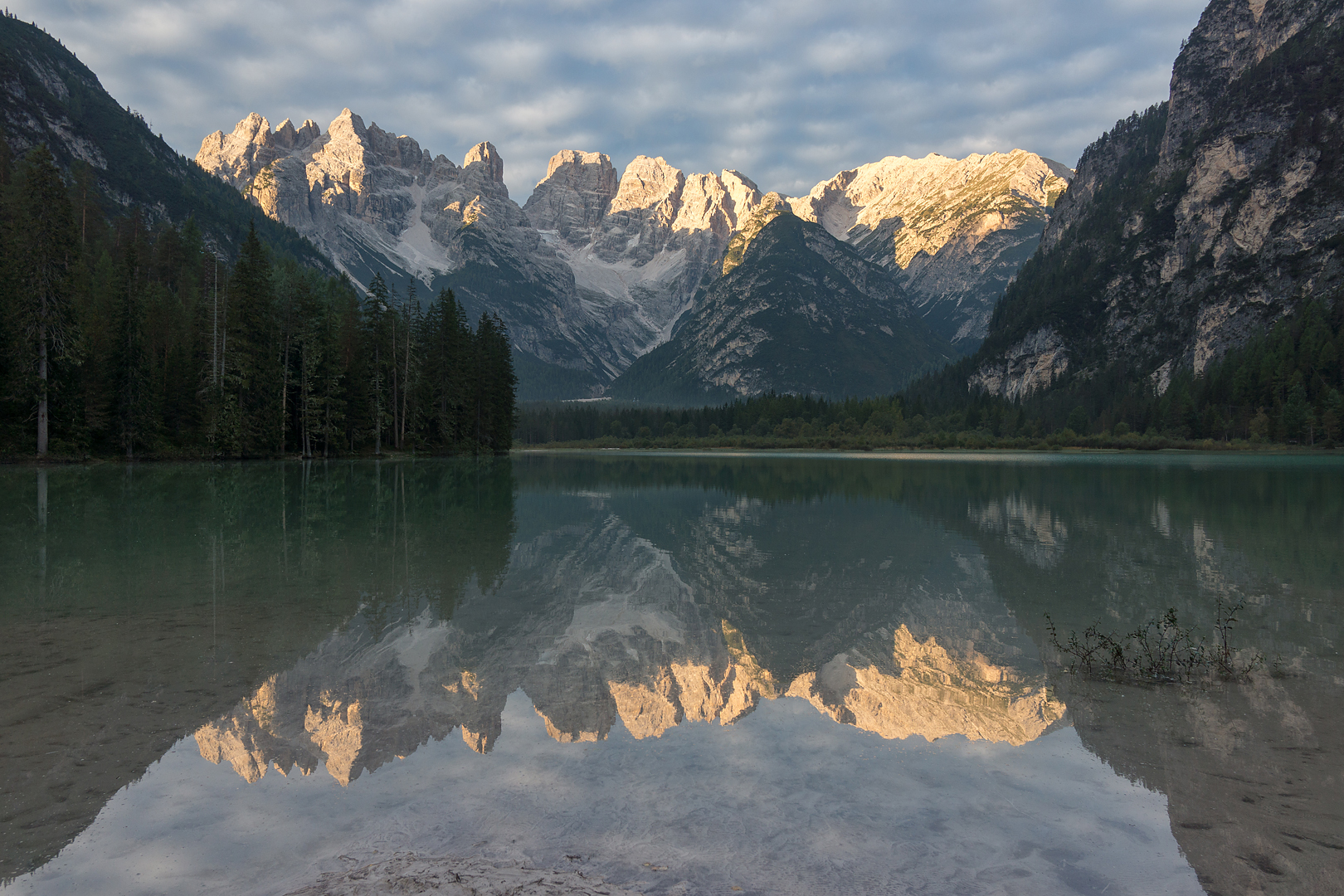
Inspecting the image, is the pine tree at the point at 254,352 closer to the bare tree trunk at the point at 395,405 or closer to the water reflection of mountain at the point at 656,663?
the bare tree trunk at the point at 395,405

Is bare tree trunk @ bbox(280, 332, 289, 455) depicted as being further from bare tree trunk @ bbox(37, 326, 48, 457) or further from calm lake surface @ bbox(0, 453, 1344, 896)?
calm lake surface @ bbox(0, 453, 1344, 896)

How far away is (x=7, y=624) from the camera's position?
505 inches

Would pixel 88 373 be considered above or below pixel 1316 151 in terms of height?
below

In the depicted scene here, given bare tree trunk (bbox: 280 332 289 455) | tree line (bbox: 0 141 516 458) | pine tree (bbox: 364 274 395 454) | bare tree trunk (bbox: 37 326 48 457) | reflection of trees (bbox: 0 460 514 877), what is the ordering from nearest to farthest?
reflection of trees (bbox: 0 460 514 877)
bare tree trunk (bbox: 37 326 48 457)
tree line (bbox: 0 141 516 458)
bare tree trunk (bbox: 280 332 289 455)
pine tree (bbox: 364 274 395 454)

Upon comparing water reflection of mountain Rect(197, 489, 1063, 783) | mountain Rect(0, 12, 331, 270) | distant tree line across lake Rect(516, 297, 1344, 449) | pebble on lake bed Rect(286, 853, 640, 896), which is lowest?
water reflection of mountain Rect(197, 489, 1063, 783)

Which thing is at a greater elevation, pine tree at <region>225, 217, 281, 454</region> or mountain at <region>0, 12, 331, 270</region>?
mountain at <region>0, 12, 331, 270</region>

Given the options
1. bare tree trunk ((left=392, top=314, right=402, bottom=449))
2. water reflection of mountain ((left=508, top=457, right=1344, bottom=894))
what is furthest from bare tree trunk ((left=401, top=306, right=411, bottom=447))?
water reflection of mountain ((left=508, top=457, right=1344, bottom=894))

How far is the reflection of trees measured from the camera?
7.69m

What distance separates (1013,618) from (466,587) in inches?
459

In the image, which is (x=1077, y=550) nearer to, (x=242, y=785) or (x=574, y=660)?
(x=574, y=660)

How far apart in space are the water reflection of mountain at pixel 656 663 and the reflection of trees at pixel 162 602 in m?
0.92

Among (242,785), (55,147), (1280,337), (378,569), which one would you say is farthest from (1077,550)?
(55,147)

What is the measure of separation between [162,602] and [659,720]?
10960 mm

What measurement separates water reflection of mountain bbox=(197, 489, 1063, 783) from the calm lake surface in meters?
0.08
